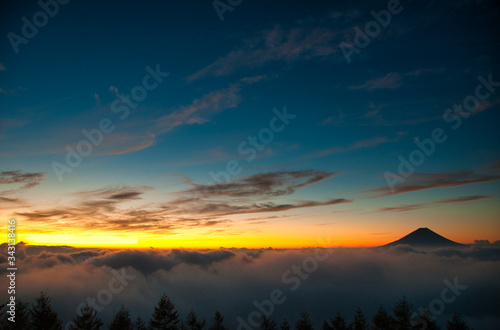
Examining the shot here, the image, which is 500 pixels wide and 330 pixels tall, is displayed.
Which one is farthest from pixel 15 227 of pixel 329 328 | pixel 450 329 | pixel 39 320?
pixel 450 329

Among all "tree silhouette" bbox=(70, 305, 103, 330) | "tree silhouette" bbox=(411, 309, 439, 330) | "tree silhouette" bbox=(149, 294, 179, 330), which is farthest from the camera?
"tree silhouette" bbox=(411, 309, 439, 330)

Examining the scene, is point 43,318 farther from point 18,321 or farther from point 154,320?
point 154,320

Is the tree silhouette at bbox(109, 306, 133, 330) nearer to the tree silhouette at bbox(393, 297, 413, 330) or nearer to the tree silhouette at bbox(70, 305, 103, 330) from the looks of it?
the tree silhouette at bbox(70, 305, 103, 330)

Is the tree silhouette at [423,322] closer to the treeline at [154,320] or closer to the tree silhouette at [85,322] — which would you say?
the treeline at [154,320]

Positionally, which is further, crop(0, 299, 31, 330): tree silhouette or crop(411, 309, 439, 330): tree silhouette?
crop(411, 309, 439, 330): tree silhouette

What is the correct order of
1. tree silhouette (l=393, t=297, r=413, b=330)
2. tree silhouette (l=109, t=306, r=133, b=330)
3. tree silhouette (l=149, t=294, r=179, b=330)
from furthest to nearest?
tree silhouette (l=393, t=297, r=413, b=330)
tree silhouette (l=149, t=294, r=179, b=330)
tree silhouette (l=109, t=306, r=133, b=330)

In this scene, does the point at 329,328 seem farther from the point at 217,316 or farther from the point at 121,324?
the point at 121,324

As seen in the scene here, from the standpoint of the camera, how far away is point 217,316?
53.6 m

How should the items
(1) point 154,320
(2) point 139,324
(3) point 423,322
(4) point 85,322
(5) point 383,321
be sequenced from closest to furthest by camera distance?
(4) point 85,322
(3) point 423,322
(1) point 154,320
(5) point 383,321
(2) point 139,324

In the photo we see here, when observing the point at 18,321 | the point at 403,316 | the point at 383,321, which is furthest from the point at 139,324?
the point at 403,316

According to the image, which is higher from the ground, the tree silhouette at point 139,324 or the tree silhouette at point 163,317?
the tree silhouette at point 163,317

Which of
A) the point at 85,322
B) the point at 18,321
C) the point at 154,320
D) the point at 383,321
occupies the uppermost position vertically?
the point at 18,321

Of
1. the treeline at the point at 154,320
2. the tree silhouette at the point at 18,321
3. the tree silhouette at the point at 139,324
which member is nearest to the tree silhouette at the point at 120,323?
the treeline at the point at 154,320

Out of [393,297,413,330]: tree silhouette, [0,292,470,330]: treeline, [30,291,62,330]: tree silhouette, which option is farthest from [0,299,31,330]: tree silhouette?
[393,297,413,330]: tree silhouette
